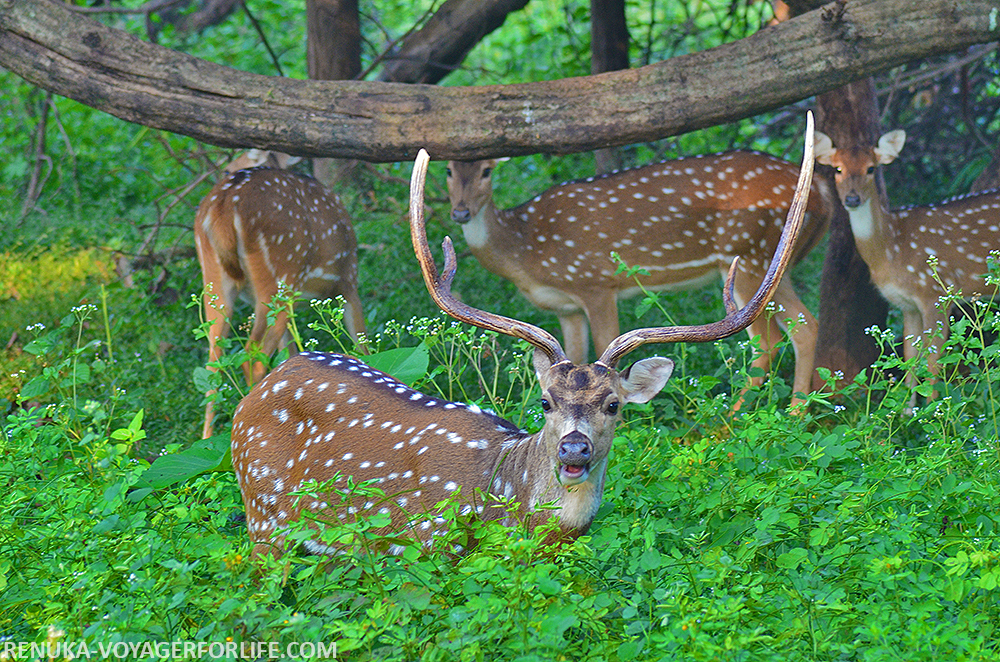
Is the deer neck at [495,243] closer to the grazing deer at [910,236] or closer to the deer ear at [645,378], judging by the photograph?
the grazing deer at [910,236]

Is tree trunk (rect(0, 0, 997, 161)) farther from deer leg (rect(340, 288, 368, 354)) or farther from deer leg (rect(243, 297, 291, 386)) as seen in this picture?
deer leg (rect(340, 288, 368, 354))

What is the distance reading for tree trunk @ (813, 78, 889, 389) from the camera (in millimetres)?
5902

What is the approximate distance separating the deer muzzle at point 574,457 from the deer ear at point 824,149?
3424mm

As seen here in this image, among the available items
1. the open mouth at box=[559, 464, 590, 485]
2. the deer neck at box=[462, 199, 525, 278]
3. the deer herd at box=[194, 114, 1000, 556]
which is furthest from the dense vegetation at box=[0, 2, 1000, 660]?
the deer neck at box=[462, 199, 525, 278]

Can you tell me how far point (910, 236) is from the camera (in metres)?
5.80

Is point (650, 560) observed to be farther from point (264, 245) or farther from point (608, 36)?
point (608, 36)

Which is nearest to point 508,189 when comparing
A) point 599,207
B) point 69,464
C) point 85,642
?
point 599,207

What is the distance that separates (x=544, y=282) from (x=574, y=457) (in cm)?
348

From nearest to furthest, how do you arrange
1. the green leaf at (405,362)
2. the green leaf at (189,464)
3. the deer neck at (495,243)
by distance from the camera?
the green leaf at (189,464) < the green leaf at (405,362) < the deer neck at (495,243)

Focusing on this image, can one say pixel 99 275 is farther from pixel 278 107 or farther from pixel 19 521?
pixel 19 521

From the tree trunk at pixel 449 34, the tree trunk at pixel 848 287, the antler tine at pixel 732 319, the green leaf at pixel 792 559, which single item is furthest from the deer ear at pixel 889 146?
the green leaf at pixel 792 559

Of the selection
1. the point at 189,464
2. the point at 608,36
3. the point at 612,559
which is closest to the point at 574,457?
the point at 612,559

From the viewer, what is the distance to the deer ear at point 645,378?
3.33 m

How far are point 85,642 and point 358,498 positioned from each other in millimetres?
1068
